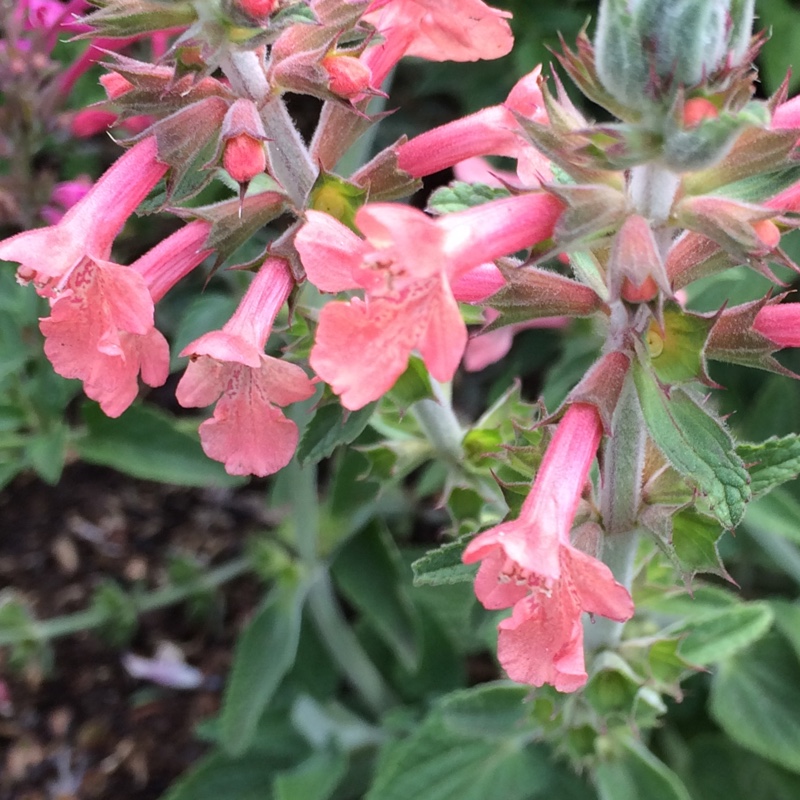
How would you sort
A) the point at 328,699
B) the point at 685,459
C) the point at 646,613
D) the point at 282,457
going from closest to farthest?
1. the point at 685,459
2. the point at 282,457
3. the point at 646,613
4. the point at 328,699

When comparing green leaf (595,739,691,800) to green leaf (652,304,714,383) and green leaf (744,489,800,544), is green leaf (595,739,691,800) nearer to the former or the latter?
green leaf (744,489,800,544)

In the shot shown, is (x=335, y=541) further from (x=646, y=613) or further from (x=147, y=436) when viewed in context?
(x=646, y=613)

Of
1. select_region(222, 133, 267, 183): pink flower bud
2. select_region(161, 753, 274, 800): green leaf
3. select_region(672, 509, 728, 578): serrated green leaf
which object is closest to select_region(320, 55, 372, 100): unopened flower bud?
select_region(222, 133, 267, 183): pink flower bud

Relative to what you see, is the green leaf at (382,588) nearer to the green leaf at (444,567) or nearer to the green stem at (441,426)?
the green stem at (441,426)

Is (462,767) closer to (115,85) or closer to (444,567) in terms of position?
(444,567)

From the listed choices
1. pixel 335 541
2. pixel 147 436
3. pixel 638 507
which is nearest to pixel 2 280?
pixel 147 436
